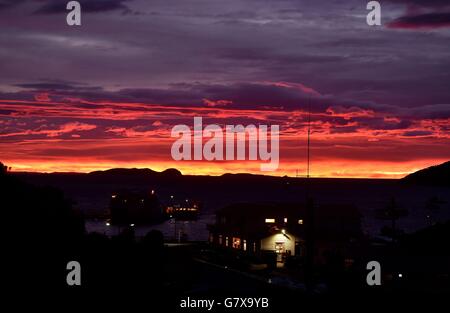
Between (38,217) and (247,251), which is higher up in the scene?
(38,217)

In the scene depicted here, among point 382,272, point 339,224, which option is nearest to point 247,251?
point 339,224

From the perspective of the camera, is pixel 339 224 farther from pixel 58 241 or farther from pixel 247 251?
pixel 58 241

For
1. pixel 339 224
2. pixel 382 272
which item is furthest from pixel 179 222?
pixel 382 272

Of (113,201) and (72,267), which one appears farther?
(113,201)
